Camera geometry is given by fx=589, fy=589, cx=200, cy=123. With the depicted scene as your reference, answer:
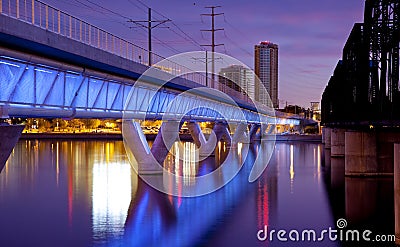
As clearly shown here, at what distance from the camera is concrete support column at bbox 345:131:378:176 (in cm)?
4597

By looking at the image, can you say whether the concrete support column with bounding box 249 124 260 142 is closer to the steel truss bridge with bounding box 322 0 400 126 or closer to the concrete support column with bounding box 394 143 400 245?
the steel truss bridge with bounding box 322 0 400 126

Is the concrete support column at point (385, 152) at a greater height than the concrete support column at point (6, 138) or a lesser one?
lesser

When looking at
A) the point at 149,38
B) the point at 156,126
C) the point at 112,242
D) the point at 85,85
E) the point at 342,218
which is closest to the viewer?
the point at 112,242

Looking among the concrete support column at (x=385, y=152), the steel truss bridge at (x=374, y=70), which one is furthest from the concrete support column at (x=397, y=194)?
the concrete support column at (x=385, y=152)

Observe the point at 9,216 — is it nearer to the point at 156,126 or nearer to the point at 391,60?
the point at 391,60

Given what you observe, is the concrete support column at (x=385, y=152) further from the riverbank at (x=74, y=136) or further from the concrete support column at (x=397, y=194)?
the riverbank at (x=74, y=136)

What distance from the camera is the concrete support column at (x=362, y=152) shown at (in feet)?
151

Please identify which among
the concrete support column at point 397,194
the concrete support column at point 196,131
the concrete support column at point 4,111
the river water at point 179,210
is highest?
the concrete support column at point 4,111

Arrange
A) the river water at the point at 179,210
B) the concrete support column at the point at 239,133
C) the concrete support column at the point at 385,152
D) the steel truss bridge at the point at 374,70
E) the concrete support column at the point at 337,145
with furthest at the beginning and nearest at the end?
the concrete support column at the point at 239,133 < the concrete support column at the point at 337,145 < the concrete support column at the point at 385,152 < the steel truss bridge at the point at 374,70 < the river water at the point at 179,210

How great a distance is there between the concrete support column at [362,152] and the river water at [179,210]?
4.60ft

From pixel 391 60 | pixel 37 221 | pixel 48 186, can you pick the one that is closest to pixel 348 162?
pixel 391 60

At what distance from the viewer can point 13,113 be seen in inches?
880

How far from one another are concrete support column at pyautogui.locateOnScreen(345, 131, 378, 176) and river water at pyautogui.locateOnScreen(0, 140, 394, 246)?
55.3 inches

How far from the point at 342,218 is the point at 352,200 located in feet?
18.9
